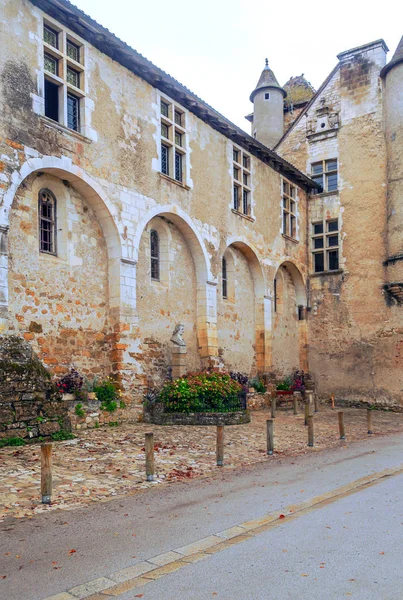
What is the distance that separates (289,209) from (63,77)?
11.7 metres

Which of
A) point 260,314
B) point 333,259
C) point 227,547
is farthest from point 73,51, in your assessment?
point 333,259

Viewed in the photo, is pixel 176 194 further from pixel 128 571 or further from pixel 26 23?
pixel 128 571

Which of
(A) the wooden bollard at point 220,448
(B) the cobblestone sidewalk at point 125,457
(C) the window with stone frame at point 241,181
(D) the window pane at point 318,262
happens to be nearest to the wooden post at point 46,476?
(B) the cobblestone sidewalk at point 125,457

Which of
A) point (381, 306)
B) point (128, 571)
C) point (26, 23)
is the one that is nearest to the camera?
point (128, 571)

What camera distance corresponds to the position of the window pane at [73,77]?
1268cm

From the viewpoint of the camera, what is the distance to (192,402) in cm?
1349

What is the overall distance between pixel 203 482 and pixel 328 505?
1.99 m

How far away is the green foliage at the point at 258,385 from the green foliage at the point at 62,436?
917cm

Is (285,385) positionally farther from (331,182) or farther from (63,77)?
(63,77)

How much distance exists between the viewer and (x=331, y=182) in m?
22.9

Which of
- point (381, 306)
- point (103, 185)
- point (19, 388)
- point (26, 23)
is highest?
point (26, 23)

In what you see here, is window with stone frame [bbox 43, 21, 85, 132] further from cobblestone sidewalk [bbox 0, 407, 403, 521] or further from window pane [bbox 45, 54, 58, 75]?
cobblestone sidewalk [bbox 0, 407, 403, 521]

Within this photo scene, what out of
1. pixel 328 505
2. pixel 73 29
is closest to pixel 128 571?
pixel 328 505

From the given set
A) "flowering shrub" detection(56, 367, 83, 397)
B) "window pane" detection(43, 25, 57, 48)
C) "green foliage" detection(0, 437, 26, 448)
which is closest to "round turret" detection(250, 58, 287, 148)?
"window pane" detection(43, 25, 57, 48)
